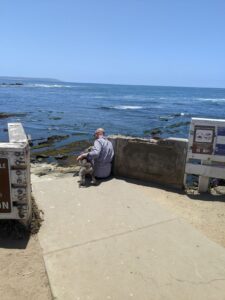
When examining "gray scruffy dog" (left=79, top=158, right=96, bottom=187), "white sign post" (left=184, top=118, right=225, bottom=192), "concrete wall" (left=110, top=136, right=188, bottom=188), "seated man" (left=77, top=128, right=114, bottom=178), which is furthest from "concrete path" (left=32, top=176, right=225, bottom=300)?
"white sign post" (left=184, top=118, right=225, bottom=192)

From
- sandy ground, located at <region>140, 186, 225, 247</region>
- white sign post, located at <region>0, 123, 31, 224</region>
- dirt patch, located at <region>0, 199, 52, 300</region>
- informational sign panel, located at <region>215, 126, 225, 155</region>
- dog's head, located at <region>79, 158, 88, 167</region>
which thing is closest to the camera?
dirt patch, located at <region>0, 199, 52, 300</region>

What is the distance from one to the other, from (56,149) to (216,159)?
1081 centimetres

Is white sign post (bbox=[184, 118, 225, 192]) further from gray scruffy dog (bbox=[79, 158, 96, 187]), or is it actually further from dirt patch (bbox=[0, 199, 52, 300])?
dirt patch (bbox=[0, 199, 52, 300])

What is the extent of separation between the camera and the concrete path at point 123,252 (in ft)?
11.4

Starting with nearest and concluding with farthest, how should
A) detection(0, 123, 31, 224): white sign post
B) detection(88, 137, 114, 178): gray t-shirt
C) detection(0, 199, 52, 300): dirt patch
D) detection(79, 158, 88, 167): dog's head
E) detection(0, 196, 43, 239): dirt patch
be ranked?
detection(0, 199, 52, 300): dirt patch
detection(0, 123, 31, 224): white sign post
detection(0, 196, 43, 239): dirt patch
detection(79, 158, 88, 167): dog's head
detection(88, 137, 114, 178): gray t-shirt

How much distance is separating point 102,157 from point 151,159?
105cm

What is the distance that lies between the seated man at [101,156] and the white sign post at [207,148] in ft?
5.33

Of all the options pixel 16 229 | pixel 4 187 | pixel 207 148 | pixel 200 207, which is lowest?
pixel 200 207

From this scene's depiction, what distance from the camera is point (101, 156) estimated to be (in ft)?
22.3

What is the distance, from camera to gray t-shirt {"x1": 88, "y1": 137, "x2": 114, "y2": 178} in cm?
670

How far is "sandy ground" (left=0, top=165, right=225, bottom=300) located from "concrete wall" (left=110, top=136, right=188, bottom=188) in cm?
36

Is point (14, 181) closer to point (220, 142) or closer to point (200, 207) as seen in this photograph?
point (200, 207)

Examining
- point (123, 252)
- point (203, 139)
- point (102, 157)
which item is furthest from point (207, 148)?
point (123, 252)

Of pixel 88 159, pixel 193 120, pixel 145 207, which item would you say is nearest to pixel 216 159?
pixel 193 120
